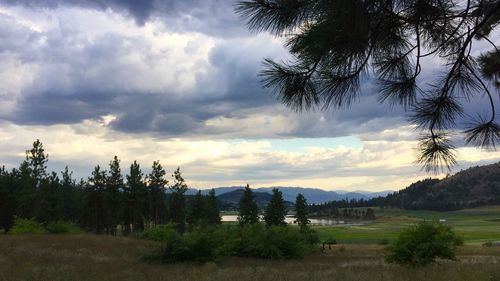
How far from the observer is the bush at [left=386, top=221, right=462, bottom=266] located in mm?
25344

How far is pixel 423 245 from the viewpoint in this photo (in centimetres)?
2564

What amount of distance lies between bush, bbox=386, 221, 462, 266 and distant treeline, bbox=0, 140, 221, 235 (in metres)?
58.2

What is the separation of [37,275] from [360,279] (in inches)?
345

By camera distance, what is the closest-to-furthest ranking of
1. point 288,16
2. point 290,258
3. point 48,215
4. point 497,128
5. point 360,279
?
point 288,16 < point 497,128 < point 360,279 < point 290,258 < point 48,215

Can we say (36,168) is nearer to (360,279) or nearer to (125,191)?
(125,191)

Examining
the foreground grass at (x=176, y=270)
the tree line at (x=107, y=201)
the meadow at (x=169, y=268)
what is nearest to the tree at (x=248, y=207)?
the tree line at (x=107, y=201)

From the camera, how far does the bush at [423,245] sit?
25.3 m

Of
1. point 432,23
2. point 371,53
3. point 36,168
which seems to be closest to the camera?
point 371,53

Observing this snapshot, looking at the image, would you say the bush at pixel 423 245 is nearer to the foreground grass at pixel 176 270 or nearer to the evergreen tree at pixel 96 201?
the foreground grass at pixel 176 270

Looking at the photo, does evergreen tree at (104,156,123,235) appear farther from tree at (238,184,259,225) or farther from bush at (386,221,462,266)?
bush at (386,221,462,266)

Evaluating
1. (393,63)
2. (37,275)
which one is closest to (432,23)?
(393,63)

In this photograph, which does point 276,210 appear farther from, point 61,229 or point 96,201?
point 61,229

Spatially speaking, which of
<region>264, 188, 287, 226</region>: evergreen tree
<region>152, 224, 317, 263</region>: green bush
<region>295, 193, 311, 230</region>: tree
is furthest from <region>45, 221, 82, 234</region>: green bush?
<region>295, 193, 311, 230</region>: tree

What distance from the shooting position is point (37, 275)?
13180 millimetres
